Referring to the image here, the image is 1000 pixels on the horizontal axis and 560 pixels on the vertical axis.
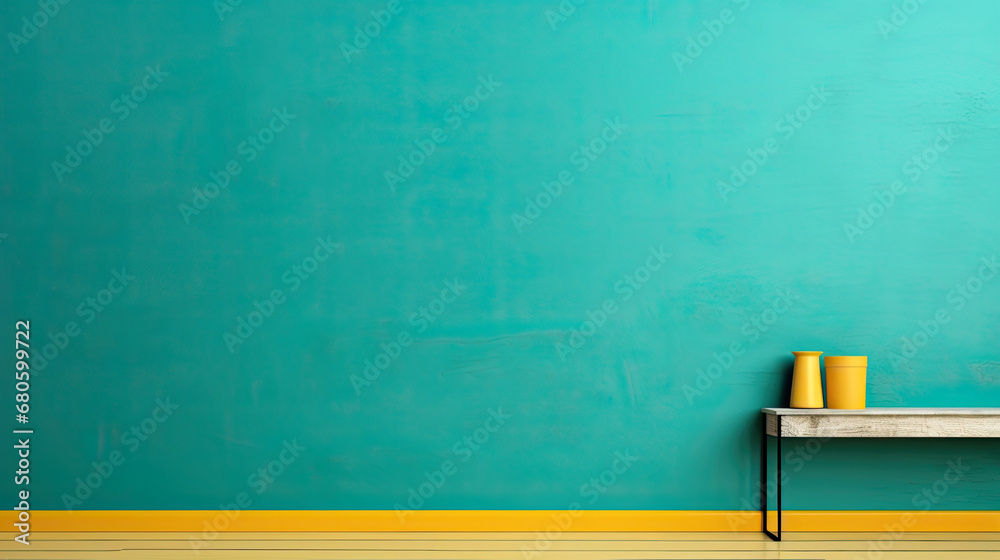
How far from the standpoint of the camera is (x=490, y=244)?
3.16m

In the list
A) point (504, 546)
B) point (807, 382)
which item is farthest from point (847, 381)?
point (504, 546)

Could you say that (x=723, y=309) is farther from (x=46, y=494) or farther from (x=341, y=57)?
(x=46, y=494)

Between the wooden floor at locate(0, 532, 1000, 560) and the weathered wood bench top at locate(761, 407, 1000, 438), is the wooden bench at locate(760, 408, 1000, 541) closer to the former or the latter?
the weathered wood bench top at locate(761, 407, 1000, 438)

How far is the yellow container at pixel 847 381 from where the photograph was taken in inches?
116

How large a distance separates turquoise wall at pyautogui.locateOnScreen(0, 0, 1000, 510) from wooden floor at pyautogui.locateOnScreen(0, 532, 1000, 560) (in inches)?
6.3

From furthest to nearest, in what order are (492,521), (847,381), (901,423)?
1. (492,521)
2. (847,381)
3. (901,423)

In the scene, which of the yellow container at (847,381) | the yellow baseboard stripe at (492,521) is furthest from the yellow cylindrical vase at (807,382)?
the yellow baseboard stripe at (492,521)

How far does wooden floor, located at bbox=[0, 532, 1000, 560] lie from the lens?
2729mm

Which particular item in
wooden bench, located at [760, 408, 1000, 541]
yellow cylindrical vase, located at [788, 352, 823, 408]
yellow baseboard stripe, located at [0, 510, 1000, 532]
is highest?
yellow cylindrical vase, located at [788, 352, 823, 408]

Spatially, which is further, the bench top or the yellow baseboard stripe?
the yellow baseboard stripe

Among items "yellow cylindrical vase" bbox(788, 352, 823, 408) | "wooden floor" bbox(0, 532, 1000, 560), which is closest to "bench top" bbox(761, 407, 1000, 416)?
"yellow cylindrical vase" bbox(788, 352, 823, 408)

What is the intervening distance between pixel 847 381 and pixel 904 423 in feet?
0.83

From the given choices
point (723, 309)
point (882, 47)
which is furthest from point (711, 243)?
point (882, 47)

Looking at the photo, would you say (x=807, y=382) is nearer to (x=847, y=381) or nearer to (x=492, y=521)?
(x=847, y=381)
